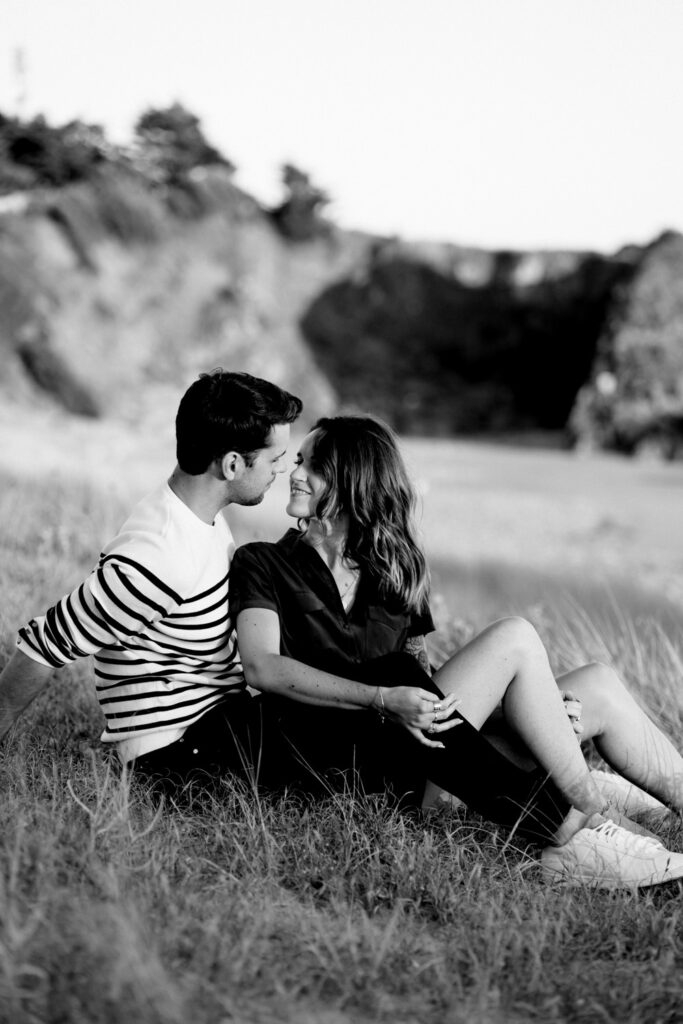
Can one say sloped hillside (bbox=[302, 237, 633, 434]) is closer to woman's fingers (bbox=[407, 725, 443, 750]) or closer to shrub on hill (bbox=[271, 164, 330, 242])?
shrub on hill (bbox=[271, 164, 330, 242])

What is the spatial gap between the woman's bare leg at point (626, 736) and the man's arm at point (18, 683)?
4.71 ft

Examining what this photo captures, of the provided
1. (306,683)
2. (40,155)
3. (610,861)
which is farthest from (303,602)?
(40,155)

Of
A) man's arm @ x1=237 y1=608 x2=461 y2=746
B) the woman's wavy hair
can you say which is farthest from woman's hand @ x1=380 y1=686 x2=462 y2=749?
the woman's wavy hair

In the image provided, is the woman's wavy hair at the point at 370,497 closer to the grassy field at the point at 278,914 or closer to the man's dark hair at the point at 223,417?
the man's dark hair at the point at 223,417

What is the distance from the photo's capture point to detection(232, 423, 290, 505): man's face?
2965mm

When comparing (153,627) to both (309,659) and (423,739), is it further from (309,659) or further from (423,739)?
(423,739)

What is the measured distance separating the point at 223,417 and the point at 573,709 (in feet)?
3.98

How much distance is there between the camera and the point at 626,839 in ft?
9.35

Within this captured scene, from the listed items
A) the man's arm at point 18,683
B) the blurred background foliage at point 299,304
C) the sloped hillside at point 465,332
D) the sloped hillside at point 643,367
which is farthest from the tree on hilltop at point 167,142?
the man's arm at point 18,683

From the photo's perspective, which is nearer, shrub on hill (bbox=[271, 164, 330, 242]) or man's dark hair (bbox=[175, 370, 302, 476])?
man's dark hair (bbox=[175, 370, 302, 476])

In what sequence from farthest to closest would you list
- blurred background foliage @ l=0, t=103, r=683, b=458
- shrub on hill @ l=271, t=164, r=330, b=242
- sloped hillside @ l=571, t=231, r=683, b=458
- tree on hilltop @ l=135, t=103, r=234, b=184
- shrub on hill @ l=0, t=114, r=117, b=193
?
shrub on hill @ l=271, t=164, r=330, b=242, tree on hilltop @ l=135, t=103, r=234, b=184, shrub on hill @ l=0, t=114, r=117, b=193, blurred background foliage @ l=0, t=103, r=683, b=458, sloped hillside @ l=571, t=231, r=683, b=458

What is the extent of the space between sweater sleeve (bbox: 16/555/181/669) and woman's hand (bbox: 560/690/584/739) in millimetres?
1124

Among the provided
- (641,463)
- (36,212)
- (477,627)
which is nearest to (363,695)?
(477,627)

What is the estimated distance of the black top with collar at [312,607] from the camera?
118 inches
